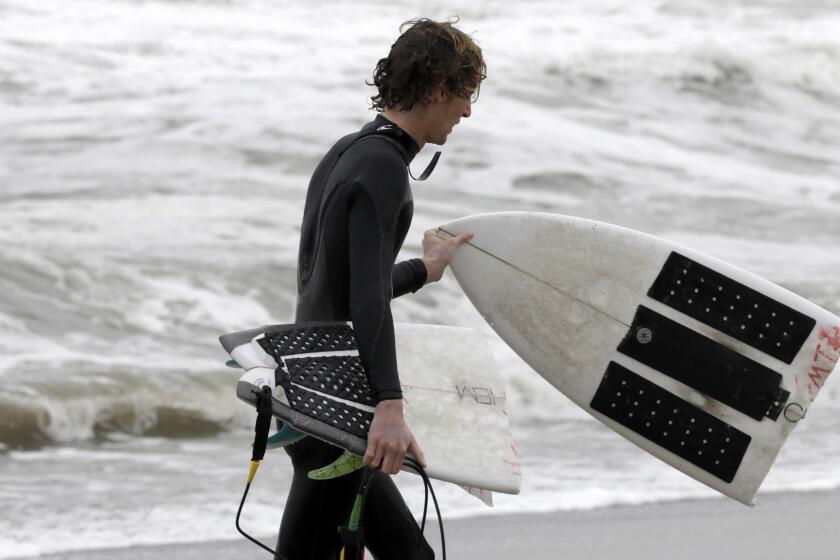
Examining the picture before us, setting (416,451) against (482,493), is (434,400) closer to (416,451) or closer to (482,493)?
(482,493)

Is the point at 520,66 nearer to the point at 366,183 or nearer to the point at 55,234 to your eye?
the point at 55,234

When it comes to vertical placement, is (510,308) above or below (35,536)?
above

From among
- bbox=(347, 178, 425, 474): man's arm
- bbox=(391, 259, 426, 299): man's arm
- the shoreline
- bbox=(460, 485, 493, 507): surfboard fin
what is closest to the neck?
bbox=(347, 178, 425, 474): man's arm

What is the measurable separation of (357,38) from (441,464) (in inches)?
561

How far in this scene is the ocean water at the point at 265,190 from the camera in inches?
202

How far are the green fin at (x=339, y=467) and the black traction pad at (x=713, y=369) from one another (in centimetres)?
92

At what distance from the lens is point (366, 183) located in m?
2.12

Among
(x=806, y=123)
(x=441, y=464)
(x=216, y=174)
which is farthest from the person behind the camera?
(x=806, y=123)

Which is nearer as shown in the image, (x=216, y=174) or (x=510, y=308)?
(x=510, y=308)

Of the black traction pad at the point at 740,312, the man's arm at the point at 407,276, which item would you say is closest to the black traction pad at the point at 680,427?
the black traction pad at the point at 740,312

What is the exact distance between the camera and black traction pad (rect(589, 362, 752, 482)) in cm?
284

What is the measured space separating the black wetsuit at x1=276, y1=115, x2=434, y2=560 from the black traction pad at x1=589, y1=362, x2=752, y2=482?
2.27 ft

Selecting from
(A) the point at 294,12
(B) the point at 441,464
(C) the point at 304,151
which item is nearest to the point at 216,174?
(C) the point at 304,151

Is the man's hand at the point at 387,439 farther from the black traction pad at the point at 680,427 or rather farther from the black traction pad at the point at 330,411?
the black traction pad at the point at 680,427
